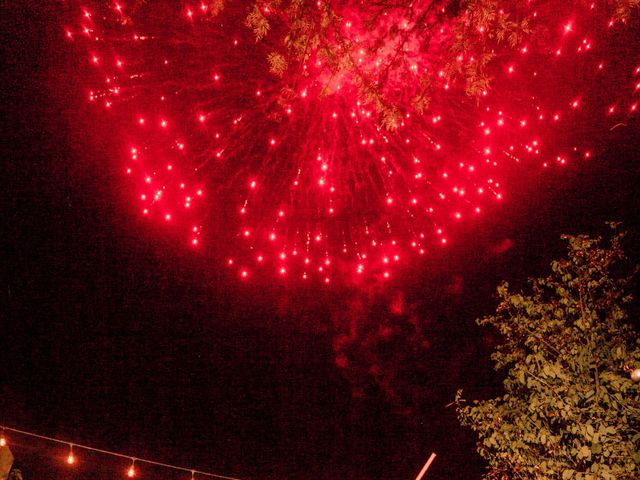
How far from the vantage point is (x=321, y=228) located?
4891mm

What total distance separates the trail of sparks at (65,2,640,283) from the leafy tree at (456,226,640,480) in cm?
155

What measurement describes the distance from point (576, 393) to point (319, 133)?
3112 millimetres

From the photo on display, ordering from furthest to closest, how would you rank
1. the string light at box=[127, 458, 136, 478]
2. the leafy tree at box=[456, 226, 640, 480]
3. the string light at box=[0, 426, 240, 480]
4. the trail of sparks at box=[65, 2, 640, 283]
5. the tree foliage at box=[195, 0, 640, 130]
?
1. the string light at box=[127, 458, 136, 478]
2. the string light at box=[0, 426, 240, 480]
3. the trail of sparks at box=[65, 2, 640, 283]
4. the tree foliage at box=[195, 0, 640, 130]
5. the leafy tree at box=[456, 226, 640, 480]

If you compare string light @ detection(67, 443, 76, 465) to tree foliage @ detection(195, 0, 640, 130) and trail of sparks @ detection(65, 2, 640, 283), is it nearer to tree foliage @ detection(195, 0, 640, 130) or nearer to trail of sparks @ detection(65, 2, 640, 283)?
trail of sparks @ detection(65, 2, 640, 283)

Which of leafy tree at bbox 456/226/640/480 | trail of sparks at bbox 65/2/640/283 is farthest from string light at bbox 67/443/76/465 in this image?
leafy tree at bbox 456/226/640/480

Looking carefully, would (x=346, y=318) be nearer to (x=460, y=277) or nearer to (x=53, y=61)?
(x=460, y=277)

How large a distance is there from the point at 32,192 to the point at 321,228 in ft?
9.17

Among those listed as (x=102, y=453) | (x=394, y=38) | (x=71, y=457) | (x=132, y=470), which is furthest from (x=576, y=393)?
(x=71, y=457)

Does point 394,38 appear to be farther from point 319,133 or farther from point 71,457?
point 71,457

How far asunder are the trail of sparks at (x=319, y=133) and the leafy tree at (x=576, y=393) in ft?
5.07

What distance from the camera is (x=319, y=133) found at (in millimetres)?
4586

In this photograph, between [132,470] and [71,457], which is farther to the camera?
[132,470]

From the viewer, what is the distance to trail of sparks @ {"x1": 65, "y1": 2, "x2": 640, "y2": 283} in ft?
13.9

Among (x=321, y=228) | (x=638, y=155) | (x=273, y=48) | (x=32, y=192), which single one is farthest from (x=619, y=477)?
(x=32, y=192)
